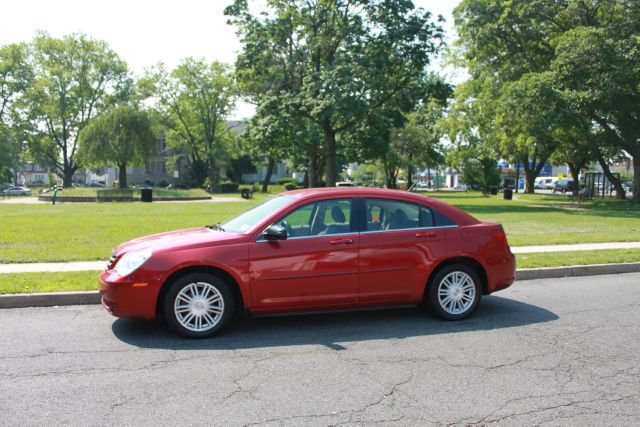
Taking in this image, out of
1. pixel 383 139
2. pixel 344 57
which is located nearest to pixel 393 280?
pixel 344 57

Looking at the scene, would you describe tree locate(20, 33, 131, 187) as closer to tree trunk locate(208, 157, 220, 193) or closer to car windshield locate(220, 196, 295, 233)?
tree trunk locate(208, 157, 220, 193)

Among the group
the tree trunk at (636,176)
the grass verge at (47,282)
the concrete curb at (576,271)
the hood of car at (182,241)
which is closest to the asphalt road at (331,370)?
the grass verge at (47,282)

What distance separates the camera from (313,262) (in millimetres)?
6016

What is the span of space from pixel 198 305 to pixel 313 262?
1.28 metres

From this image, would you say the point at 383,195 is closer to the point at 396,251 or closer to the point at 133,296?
the point at 396,251

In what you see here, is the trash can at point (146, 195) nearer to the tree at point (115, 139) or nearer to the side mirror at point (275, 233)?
the tree at point (115, 139)

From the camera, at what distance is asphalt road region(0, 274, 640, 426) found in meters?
4.00

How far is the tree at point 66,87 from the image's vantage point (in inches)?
2539

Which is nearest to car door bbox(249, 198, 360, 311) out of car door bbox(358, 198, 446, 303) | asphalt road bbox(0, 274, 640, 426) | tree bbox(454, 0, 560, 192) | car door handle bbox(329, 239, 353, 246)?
car door handle bbox(329, 239, 353, 246)

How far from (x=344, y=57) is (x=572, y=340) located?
2726 cm

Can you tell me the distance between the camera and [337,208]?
251 inches

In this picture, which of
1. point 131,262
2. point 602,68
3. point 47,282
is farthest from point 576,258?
point 602,68

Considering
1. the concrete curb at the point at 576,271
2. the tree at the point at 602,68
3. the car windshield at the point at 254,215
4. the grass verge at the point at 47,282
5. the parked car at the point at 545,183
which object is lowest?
the concrete curb at the point at 576,271

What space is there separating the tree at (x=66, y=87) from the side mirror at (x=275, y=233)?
217ft
